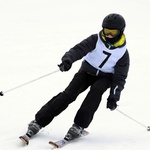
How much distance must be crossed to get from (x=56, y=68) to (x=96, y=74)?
12.7 ft

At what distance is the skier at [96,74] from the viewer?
446cm

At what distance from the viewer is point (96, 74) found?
15.6 feet

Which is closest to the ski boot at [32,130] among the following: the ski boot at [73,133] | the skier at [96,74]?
the skier at [96,74]

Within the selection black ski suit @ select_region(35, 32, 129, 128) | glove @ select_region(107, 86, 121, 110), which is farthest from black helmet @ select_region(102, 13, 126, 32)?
glove @ select_region(107, 86, 121, 110)

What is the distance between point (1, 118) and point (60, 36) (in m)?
6.37

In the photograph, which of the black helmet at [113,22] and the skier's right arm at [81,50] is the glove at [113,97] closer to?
the skier's right arm at [81,50]

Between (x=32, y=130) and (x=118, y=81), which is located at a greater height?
(x=118, y=81)

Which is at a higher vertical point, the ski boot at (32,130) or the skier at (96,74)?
the skier at (96,74)

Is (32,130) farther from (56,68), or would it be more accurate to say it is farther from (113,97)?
(56,68)

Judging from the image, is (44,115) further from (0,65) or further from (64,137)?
(0,65)

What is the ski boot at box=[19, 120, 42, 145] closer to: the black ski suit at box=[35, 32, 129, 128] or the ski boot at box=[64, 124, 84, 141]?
the black ski suit at box=[35, 32, 129, 128]

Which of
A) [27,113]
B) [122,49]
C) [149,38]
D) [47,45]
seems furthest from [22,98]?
[149,38]

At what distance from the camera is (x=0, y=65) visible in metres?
8.34

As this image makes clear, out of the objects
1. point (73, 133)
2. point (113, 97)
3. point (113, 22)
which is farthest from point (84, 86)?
point (113, 22)
